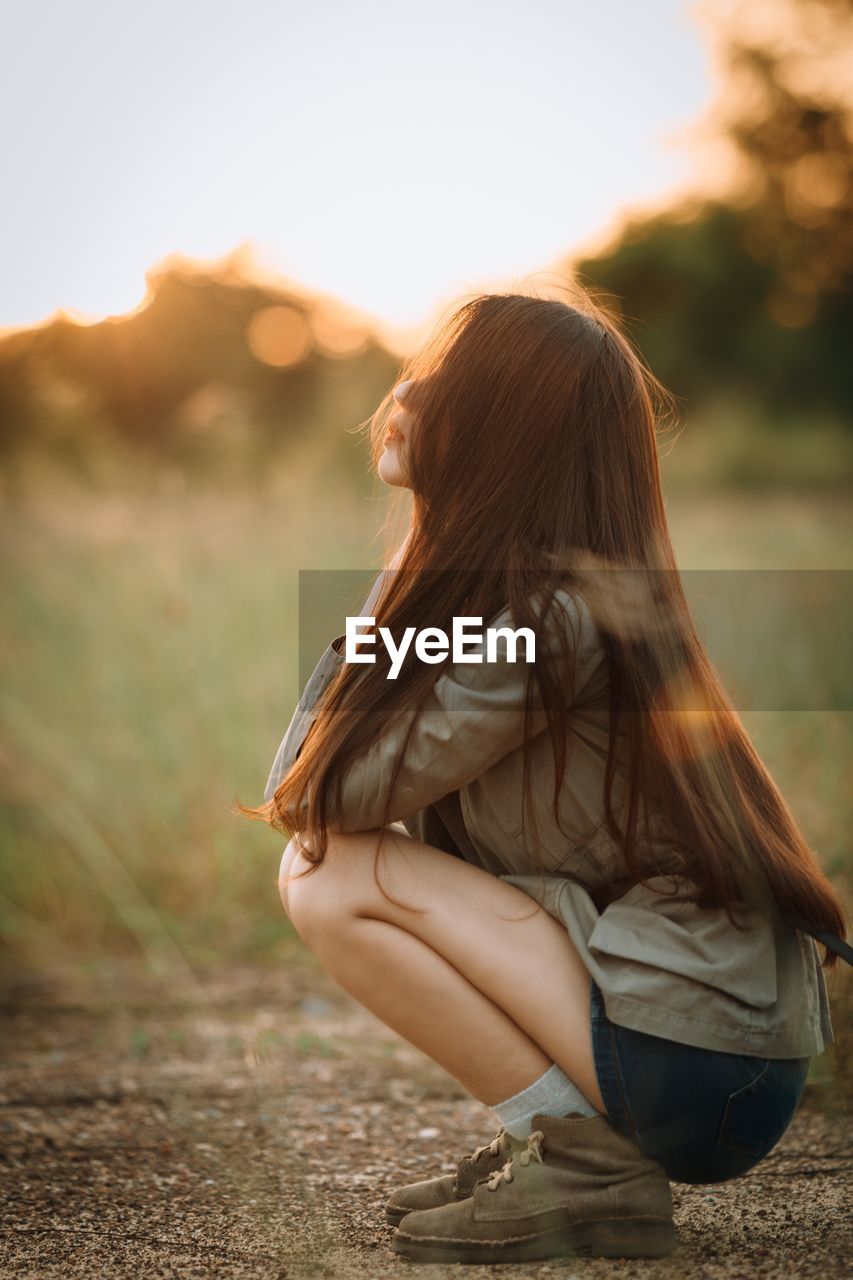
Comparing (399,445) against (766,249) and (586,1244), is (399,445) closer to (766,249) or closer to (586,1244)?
(586,1244)

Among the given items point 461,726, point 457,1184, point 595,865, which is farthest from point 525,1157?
point 461,726

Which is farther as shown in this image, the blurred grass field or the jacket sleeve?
the blurred grass field

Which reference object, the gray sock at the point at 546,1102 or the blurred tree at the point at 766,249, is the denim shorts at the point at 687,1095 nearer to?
the gray sock at the point at 546,1102

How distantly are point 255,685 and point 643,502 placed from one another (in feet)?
7.59

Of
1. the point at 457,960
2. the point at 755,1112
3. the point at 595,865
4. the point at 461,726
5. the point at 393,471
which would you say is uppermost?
the point at 393,471

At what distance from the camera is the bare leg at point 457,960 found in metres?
1.40

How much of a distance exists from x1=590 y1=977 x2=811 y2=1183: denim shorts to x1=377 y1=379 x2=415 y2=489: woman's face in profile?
2.11 feet

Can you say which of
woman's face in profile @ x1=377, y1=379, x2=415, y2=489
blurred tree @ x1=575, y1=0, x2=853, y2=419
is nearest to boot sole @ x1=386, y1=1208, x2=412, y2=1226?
woman's face in profile @ x1=377, y1=379, x2=415, y2=489

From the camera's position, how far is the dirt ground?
145cm

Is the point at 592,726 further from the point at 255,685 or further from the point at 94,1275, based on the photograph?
the point at 255,685

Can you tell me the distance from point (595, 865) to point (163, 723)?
2.27 meters

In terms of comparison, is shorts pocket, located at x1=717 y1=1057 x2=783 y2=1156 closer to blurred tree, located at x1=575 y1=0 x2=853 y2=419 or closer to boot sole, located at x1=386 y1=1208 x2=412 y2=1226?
boot sole, located at x1=386 y1=1208 x2=412 y2=1226

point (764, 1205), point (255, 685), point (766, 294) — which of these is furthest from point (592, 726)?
point (766, 294)

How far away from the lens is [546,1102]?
1.41m
